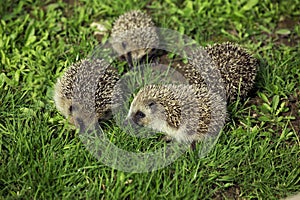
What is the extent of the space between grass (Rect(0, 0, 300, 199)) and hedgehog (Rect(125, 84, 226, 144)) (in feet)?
0.91

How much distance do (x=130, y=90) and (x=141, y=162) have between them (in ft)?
4.58

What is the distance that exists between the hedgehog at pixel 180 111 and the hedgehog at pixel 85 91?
0.36 metres

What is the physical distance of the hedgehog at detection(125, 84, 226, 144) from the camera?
19.0 feet

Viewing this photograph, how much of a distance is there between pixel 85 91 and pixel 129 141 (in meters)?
0.82

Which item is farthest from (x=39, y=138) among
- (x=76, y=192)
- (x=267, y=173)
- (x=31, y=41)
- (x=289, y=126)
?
(x=289, y=126)

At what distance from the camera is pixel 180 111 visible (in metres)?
5.80

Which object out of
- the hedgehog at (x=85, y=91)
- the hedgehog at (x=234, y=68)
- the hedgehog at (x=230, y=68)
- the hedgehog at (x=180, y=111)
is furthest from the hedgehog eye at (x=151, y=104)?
the hedgehog at (x=234, y=68)

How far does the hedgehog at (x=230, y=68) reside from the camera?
6.15 m

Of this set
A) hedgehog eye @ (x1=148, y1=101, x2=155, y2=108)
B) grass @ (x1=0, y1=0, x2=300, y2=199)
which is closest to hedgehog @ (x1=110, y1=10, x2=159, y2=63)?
grass @ (x1=0, y1=0, x2=300, y2=199)

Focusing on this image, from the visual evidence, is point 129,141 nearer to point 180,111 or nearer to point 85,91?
point 180,111

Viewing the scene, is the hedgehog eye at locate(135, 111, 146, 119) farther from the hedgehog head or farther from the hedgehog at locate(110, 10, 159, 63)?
the hedgehog at locate(110, 10, 159, 63)

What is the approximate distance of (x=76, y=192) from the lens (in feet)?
17.1

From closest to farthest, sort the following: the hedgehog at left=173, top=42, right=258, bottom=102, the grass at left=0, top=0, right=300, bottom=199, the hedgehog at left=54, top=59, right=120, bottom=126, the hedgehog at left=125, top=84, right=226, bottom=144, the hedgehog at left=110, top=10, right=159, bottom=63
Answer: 1. the grass at left=0, top=0, right=300, bottom=199
2. the hedgehog at left=125, top=84, right=226, bottom=144
3. the hedgehog at left=54, top=59, right=120, bottom=126
4. the hedgehog at left=173, top=42, right=258, bottom=102
5. the hedgehog at left=110, top=10, right=159, bottom=63

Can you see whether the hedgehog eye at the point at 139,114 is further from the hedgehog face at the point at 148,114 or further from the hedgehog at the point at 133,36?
the hedgehog at the point at 133,36
